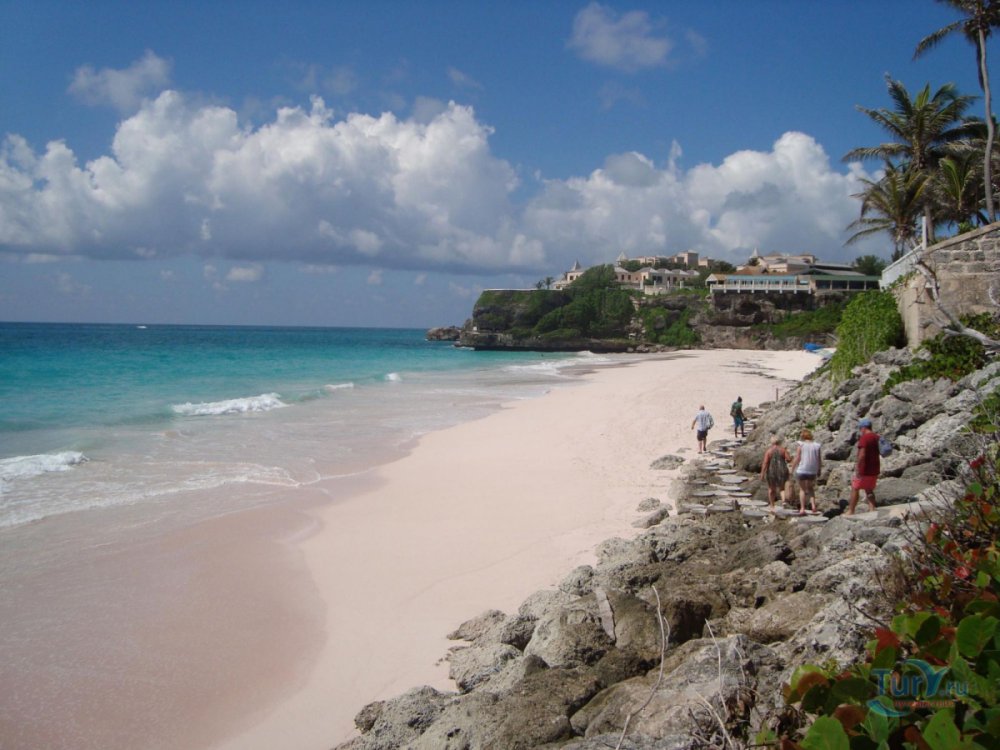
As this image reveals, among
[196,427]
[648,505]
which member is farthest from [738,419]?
[196,427]

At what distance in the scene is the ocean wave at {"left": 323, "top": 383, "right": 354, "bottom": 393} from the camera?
108ft

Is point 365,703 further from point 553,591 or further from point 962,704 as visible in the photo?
point 962,704

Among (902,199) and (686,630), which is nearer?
(686,630)

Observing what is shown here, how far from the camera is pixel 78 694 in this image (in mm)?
6172

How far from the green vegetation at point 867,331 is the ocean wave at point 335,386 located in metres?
22.7

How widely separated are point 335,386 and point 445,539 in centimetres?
2567

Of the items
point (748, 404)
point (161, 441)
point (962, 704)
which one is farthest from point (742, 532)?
point (748, 404)

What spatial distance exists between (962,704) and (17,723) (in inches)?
279

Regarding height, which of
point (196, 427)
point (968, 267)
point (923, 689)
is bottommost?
point (196, 427)

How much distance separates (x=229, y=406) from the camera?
81.7ft

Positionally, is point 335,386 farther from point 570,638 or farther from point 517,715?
point 517,715

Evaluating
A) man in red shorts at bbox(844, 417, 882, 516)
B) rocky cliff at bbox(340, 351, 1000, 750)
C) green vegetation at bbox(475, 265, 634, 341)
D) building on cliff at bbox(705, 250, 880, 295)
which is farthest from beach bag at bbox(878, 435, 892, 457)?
green vegetation at bbox(475, 265, 634, 341)

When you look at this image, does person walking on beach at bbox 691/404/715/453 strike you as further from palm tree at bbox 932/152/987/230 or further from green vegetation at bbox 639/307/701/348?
green vegetation at bbox 639/307/701/348

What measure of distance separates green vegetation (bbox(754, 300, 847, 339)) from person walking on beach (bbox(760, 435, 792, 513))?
59.0 meters
